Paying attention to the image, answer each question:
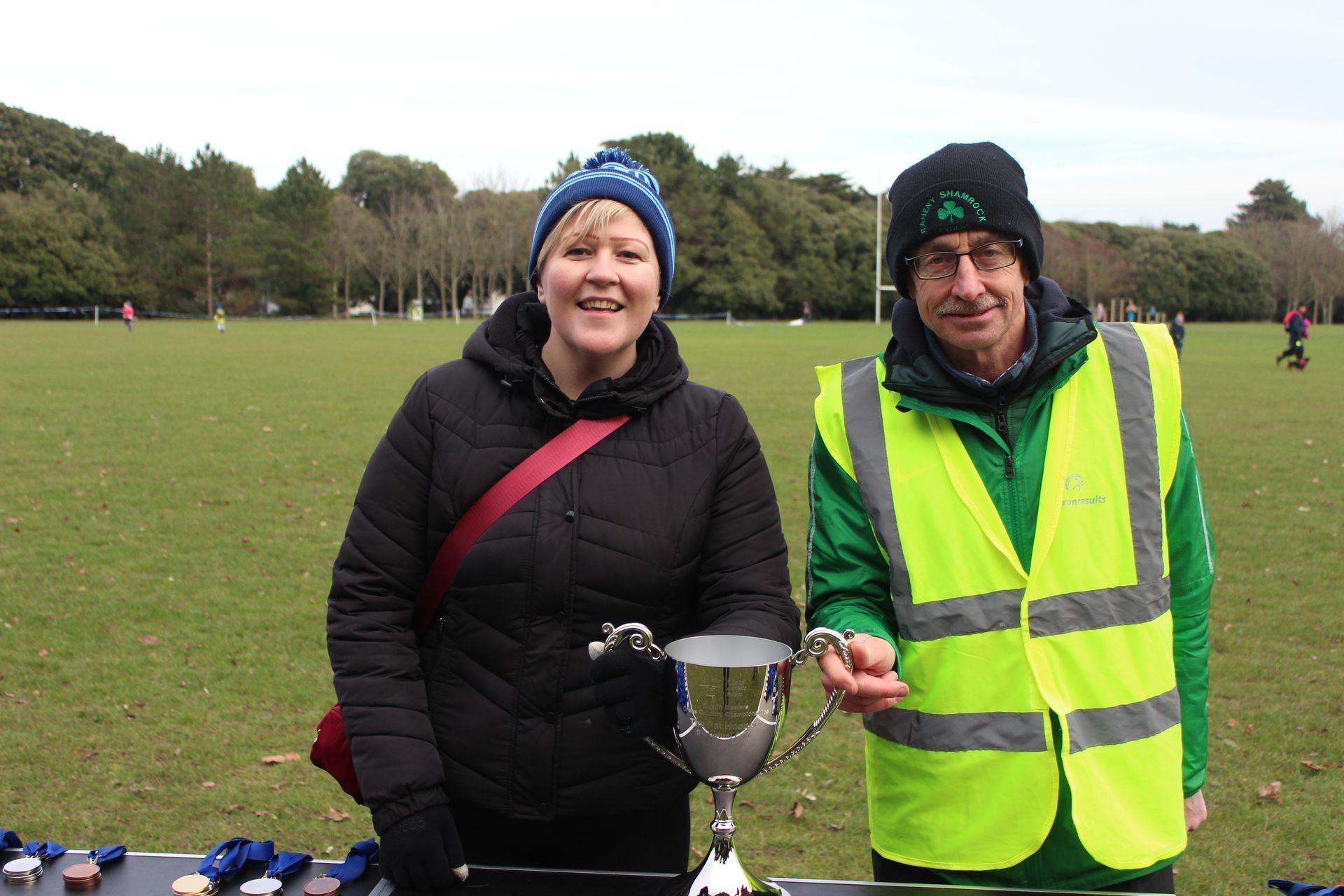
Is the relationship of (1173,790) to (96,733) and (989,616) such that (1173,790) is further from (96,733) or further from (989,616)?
(96,733)

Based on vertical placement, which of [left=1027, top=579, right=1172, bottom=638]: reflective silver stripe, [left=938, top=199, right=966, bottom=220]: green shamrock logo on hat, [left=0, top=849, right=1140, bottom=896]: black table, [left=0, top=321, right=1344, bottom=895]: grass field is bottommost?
[left=0, top=321, right=1344, bottom=895]: grass field

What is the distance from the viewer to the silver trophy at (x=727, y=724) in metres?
1.63

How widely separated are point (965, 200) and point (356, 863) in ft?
5.47

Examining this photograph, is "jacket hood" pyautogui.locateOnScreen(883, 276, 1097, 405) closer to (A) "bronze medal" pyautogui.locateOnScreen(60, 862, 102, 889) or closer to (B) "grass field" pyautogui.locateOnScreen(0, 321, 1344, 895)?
(A) "bronze medal" pyautogui.locateOnScreen(60, 862, 102, 889)

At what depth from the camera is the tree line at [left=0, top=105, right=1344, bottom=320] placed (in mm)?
63219

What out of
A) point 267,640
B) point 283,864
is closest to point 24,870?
point 283,864

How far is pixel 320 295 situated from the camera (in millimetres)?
69125

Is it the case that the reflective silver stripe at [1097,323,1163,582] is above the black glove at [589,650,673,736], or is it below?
above

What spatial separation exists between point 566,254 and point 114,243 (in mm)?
70630

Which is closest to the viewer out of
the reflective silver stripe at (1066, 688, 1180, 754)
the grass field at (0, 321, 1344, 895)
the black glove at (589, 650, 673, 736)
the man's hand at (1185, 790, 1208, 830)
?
the black glove at (589, 650, 673, 736)

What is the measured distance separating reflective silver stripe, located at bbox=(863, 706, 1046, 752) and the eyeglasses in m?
0.86

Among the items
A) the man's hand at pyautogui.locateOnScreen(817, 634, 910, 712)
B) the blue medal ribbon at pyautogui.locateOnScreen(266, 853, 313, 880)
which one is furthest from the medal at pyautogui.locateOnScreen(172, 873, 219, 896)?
the man's hand at pyautogui.locateOnScreen(817, 634, 910, 712)

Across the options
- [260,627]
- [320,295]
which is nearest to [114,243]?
[320,295]

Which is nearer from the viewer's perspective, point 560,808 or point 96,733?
point 560,808
